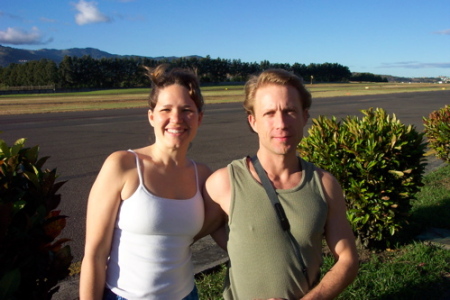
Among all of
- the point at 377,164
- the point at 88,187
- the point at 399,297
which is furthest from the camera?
the point at 88,187

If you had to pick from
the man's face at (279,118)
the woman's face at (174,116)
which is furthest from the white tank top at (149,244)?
the man's face at (279,118)

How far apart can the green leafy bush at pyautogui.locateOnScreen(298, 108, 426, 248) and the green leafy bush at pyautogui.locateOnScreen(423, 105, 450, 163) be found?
4.46 meters

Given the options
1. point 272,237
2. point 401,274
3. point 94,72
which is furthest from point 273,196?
point 94,72

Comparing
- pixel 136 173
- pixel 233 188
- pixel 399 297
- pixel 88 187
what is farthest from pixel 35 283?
pixel 88 187

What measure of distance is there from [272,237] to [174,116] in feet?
2.20

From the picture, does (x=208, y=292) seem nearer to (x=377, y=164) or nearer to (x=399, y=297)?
(x=399, y=297)

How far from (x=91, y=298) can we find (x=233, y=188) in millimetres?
736

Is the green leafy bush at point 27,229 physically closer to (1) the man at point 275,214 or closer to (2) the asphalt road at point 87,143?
(1) the man at point 275,214

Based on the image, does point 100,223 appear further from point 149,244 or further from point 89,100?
point 89,100

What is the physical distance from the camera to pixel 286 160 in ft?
6.55

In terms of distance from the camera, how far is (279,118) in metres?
1.94

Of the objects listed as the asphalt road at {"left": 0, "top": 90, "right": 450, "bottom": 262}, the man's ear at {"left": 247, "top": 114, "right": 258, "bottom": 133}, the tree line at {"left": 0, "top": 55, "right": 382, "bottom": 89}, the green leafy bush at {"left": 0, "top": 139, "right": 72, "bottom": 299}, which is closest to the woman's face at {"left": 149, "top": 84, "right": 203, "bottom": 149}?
the man's ear at {"left": 247, "top": 114, "right": 258, "bottom": 133}

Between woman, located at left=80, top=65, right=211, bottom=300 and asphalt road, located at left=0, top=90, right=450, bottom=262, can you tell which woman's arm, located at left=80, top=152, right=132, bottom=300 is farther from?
asphalt road, located at left=0, top=90, right=450, bottom=262

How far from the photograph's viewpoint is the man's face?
195 cm
